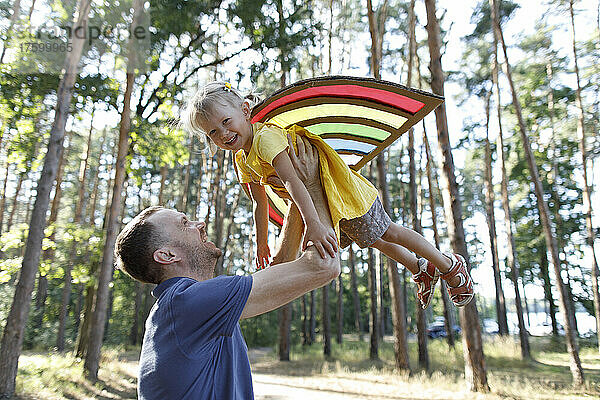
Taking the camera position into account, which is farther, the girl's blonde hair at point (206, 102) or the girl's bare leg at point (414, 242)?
the girl's bare leg at point (414, 242)

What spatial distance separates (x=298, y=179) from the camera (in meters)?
1.81

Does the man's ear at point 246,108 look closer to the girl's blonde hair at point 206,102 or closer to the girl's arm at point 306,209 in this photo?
the girl's blonde hair at point 206,102

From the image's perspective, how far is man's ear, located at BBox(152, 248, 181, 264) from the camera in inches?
58.8

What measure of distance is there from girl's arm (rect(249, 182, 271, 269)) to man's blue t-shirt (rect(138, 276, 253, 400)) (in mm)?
970

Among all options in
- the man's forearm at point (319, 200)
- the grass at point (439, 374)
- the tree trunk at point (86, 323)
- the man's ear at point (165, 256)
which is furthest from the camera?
the tree trunk at point (86, 323)

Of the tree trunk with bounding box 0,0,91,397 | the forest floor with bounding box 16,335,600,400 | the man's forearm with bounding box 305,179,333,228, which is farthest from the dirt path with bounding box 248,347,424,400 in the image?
the man's forearm with bounding box 305,179,333,228

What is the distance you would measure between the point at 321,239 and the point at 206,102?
2.90ft

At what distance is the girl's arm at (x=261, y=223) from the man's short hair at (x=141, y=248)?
869mm

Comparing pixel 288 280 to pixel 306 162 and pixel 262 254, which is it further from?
pixel 262 254

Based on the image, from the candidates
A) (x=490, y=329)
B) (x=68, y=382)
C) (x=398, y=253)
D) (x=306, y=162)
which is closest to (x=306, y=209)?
(x=306, y=162)

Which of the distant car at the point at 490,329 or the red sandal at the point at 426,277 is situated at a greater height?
the red sandal at the point at 426,277

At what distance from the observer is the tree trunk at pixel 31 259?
5723mm

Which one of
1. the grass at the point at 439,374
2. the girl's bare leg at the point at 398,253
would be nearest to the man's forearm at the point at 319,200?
the girl's bare leg at the point at 398,253

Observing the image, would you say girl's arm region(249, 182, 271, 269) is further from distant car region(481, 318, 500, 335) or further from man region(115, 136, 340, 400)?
distant car region(481, 318, 500, 335)
